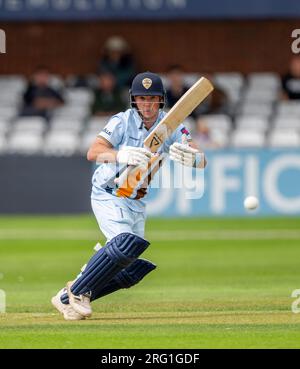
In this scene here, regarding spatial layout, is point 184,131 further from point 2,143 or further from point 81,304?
point 2,143

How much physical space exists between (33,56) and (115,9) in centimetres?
346

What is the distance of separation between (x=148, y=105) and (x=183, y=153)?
444mm

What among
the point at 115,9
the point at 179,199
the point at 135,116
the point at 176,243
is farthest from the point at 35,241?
the point at 135,116

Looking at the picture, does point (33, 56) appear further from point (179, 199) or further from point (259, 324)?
point (259, 324)

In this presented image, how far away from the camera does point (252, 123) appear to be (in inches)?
810

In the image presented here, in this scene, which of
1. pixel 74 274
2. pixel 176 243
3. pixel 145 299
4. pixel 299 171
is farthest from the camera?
pixel 299 171

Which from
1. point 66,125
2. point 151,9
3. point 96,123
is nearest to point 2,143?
point 66,125

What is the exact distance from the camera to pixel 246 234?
663 inches

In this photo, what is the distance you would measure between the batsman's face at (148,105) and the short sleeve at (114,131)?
17 cm

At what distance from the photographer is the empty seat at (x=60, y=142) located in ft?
64.7

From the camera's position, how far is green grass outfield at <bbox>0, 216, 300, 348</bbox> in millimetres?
8055

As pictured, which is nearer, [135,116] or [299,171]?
[135,116]

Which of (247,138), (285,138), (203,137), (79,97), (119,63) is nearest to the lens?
(203,137)

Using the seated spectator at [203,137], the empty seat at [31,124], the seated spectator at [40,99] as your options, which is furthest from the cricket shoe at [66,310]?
the seated spectator at [40,99]
